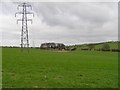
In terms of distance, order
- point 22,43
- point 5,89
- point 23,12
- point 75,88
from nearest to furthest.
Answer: point 5,89
point 75,88
point 22,43
point 23,12

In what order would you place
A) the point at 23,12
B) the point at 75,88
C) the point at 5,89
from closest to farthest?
the point at 5,89 < the point at 75,88 < the point at 23,12

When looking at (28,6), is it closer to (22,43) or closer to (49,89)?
(22,43)

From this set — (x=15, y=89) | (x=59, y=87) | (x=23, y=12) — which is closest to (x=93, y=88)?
(x=59, y=87)

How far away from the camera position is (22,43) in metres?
67.0

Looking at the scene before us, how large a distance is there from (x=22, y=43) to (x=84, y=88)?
53350 millimetres

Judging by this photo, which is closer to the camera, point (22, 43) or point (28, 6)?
point (22, 43)

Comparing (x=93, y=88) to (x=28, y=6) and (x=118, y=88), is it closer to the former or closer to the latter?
(x=118, y=88)

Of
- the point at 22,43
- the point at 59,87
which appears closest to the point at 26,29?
the point at 22,43

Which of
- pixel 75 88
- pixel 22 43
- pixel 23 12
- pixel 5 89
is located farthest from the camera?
pixel 23 12

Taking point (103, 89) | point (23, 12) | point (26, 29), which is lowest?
point (103, 89)

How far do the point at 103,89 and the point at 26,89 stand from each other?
3988 mm

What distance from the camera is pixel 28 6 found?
72.5m

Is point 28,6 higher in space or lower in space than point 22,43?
higher

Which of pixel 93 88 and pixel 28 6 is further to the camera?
pixel 28 6
